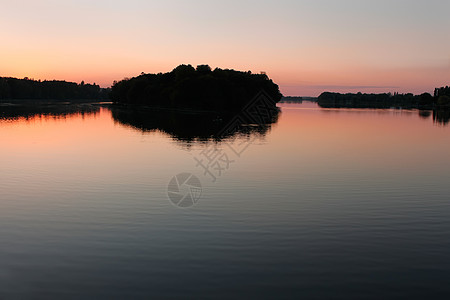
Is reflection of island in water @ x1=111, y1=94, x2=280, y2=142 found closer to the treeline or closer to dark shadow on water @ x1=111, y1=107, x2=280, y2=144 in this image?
dark shadow on water @ x1=111, y1=107, x2=280, y2=144

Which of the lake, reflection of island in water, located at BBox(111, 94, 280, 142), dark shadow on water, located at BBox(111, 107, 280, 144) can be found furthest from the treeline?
the lake

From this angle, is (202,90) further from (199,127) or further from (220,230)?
(220,230)

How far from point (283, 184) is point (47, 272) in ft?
54.3

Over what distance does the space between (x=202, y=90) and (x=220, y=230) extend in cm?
11755

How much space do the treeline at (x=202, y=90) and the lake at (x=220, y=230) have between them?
3946 inches

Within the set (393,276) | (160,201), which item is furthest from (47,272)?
(393,276)

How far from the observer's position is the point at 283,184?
82.1 ft

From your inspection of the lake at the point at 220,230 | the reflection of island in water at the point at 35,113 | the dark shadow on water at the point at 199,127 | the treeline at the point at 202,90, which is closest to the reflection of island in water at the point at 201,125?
the dark shadow on water at the point at 199,127

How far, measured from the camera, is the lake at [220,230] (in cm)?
1127

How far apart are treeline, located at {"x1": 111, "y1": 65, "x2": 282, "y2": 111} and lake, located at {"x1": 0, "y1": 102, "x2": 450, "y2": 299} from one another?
100 metres

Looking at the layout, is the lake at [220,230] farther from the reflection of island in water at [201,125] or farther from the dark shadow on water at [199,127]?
the reflection of island in water at [201,125]

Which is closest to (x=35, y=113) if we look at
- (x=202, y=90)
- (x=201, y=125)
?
(x=202, y=90)

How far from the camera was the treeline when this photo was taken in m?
131

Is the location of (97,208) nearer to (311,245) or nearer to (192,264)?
(192,264)
